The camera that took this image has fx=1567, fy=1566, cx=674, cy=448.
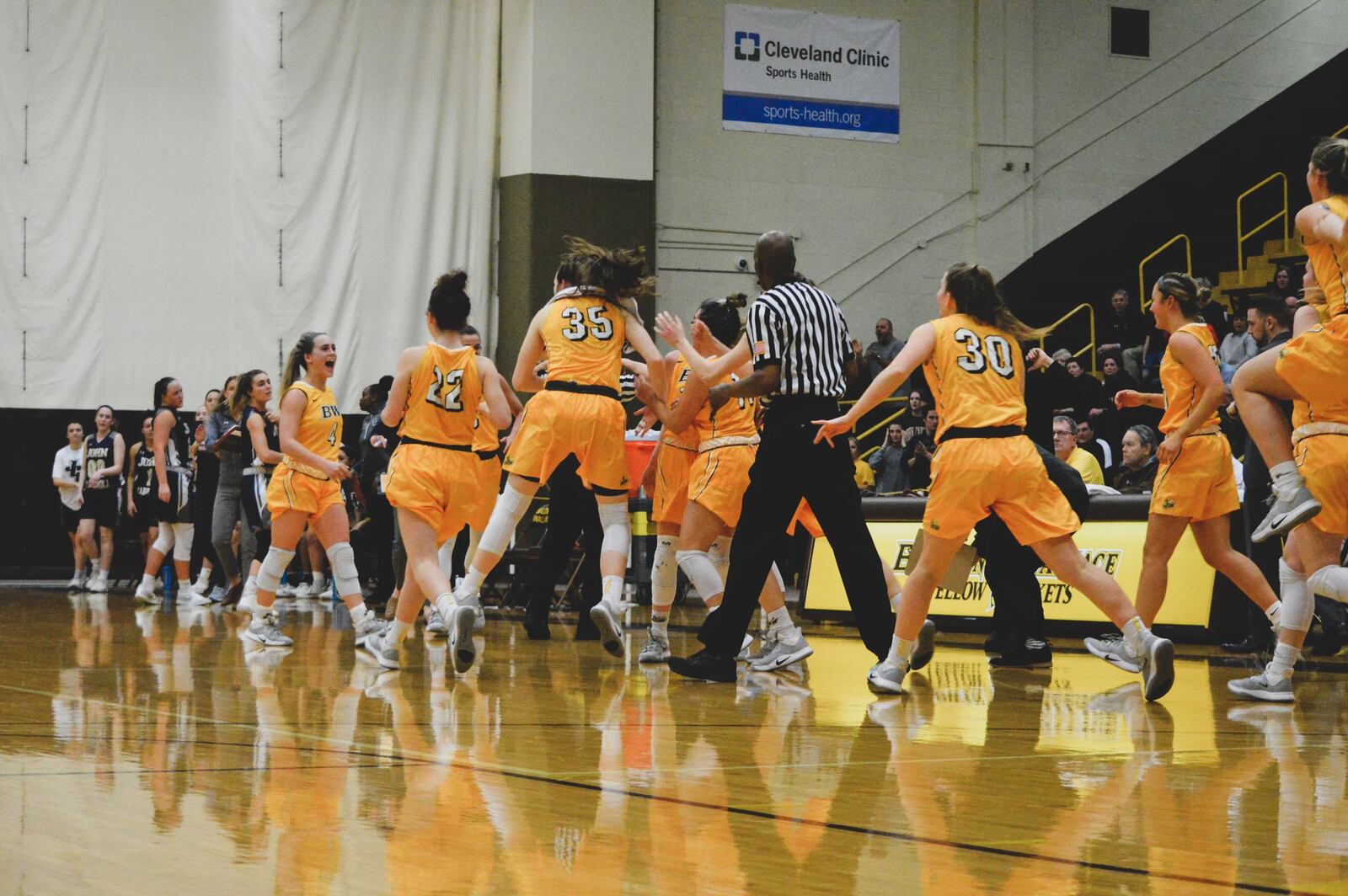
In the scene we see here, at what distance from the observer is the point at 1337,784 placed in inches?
156

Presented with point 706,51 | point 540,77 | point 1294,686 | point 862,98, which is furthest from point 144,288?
point 1294,686

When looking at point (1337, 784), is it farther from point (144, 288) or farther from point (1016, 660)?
point (144, 288)

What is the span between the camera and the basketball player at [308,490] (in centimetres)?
848

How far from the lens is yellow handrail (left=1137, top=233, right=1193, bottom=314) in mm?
20062

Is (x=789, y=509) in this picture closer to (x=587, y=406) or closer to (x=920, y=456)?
(x=587, y=406)

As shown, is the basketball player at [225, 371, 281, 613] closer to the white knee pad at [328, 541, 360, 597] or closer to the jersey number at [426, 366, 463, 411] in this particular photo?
the white knee pad at [328, 541, 360, 597]

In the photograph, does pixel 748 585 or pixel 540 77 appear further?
pixel 540 77

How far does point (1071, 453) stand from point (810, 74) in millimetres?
10725

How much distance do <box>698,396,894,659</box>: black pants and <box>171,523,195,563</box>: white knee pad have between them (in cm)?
887

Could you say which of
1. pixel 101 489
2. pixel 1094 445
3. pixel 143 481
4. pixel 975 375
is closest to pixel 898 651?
pixel 975 375

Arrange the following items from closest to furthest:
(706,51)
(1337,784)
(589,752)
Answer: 1. (1337,784)
2. (589,752)
3. (706,51)

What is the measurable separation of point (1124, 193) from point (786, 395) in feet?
55.5

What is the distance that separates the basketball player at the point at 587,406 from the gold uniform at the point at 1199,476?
242cm

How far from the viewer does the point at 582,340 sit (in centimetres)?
766
